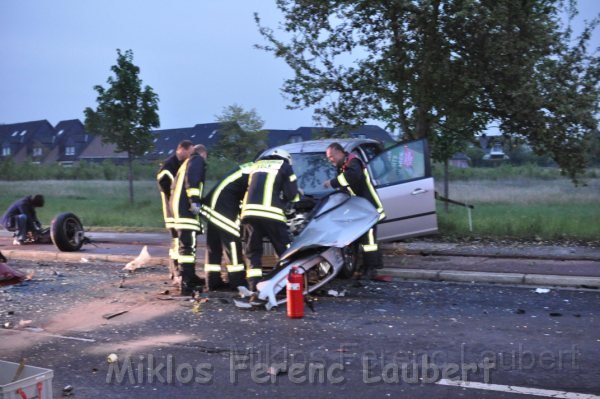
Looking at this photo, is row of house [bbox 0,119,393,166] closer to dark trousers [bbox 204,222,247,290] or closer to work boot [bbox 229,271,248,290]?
dark trousers [bbox 204,222,247,290]

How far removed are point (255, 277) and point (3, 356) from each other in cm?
292

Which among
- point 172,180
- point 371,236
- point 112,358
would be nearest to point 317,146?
point 371,236

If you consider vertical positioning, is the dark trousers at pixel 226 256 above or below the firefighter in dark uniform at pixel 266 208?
below

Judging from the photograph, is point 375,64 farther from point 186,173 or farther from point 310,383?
point 310,383

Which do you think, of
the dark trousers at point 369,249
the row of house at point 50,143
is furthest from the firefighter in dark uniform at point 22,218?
the row of house at point 50,143

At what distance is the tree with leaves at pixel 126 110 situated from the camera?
2284cm

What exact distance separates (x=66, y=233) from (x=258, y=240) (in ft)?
19.8

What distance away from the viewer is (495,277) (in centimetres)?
895

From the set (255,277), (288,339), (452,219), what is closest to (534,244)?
(452,219)

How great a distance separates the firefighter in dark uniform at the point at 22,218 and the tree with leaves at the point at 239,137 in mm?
11879

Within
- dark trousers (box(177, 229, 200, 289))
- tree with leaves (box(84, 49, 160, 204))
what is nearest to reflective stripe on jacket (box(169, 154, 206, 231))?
dark trousers (box(177, 229, 200, 289))

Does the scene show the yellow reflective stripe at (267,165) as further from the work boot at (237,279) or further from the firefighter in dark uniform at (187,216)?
the work boot at (237,279)

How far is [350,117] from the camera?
13688mm

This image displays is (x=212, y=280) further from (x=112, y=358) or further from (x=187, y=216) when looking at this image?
(x=112, y=358)
